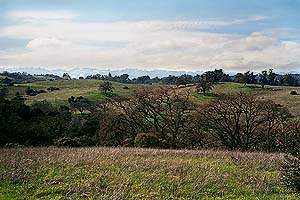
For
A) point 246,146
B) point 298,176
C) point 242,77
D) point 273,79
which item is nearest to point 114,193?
point 298,176

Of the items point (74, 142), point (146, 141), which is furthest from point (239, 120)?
point (74, 142)

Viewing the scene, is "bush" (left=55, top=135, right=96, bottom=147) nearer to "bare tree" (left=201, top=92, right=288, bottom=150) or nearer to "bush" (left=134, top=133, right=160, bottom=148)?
"bush" (left=134, top=133, right=160, bottom=148)

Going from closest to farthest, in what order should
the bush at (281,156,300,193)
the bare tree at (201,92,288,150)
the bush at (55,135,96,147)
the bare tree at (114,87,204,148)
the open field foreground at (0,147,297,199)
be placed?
the bush at (281,156,300,193) < the open field foreground at (0,147,297,199) < the bush at (55,135,96,147) < the bare tree at (201,92,288,150) < the bare tree at (114,87,204,148)

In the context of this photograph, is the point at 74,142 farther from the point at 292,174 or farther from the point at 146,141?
the point at 292,174

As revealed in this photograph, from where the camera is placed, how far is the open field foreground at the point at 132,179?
11.8 m

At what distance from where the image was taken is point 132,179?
1371cm

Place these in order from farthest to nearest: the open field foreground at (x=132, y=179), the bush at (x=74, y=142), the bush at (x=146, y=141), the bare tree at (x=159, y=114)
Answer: the bare tree at (x=159, y=114)
the bush at (x=146, y=141)
the bush at (x=74, y=142)
the open field foreground at (x=132, y=179)

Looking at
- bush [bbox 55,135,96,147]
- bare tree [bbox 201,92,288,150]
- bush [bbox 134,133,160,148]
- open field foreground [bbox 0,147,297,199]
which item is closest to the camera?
open field foreground [bbox 0,147,297,199]

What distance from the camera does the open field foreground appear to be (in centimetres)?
1177

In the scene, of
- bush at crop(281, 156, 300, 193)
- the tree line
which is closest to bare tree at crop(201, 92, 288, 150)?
the tree line

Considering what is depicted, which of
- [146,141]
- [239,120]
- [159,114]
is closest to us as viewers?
[146,141]

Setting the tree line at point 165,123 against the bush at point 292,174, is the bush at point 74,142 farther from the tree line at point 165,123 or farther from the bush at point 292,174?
the bush at point 292,174

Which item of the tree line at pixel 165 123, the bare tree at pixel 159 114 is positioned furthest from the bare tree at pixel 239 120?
the bare tree at pixel 159 114

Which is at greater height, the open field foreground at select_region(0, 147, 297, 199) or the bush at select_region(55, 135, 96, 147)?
the open field foreground at select_region(0, 147, 297, 199)
